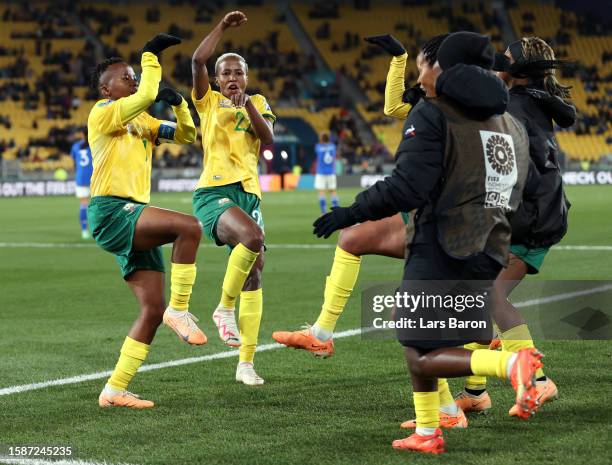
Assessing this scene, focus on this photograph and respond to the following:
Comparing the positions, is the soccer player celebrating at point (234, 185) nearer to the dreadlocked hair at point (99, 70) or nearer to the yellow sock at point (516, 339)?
the dreadlocked hair at point (99, 70)

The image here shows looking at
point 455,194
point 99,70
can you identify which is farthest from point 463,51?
point 99,70

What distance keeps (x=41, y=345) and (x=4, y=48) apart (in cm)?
4426

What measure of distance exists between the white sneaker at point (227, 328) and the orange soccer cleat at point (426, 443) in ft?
7.44

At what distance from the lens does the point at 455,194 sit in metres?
4.84

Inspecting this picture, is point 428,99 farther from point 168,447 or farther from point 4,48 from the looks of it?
point 4,48

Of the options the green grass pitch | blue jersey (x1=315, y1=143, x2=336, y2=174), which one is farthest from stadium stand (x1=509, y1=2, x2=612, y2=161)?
the green grass pitch

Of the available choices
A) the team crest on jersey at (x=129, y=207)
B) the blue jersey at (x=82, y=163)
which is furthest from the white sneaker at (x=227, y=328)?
the blue jersey at (x=82, y=163)

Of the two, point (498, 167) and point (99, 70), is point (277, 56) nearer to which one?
point (99, 70)

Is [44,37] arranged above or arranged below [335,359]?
above

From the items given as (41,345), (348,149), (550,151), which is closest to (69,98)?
(348,149)

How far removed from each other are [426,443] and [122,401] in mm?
2099

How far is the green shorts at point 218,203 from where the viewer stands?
755cm

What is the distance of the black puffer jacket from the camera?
6.14 metres

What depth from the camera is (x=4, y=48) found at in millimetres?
50438
